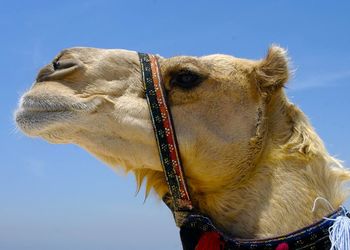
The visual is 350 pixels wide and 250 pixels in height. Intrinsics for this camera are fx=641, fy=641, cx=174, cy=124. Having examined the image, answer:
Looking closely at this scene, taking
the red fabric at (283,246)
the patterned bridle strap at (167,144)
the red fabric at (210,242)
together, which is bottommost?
the red fabric at (283,246)

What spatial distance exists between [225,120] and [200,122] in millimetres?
172

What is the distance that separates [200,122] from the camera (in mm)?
4348

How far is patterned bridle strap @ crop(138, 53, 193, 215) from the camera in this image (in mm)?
4270

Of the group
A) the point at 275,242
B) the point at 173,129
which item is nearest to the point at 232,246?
the point at 275,242

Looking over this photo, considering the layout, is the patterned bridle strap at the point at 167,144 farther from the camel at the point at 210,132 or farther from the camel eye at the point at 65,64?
the camel eye at the point at 65,64

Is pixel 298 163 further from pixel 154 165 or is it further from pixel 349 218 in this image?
pixel 154 165

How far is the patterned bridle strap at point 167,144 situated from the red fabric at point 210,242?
11.5 inches

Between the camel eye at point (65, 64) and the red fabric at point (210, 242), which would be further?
the camel eye at point (65, 64)

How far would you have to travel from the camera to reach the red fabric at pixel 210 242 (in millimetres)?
4062

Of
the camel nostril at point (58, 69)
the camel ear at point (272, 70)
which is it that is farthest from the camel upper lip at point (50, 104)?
Answer: the camel ear at point (272, 70)

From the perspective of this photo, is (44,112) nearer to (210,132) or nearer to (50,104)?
(50,104)

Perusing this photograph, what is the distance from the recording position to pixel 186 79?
446 cm

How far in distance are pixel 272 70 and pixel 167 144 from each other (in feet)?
3.20

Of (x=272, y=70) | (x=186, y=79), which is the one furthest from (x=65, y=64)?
(x=272, y=70)
